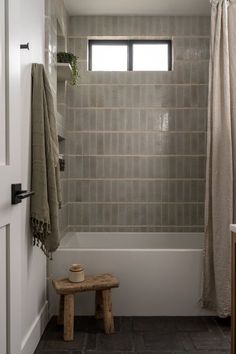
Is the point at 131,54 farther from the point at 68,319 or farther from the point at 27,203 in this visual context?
the point at 68,319

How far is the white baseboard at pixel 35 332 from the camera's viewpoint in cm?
208

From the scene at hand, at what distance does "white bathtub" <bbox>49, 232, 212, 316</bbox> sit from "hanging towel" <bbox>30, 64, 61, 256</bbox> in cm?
58

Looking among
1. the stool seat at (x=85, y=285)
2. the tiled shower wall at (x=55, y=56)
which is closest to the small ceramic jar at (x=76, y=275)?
the stool seat at (x=85, y=285)

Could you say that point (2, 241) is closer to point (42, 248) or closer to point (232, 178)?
point (42, 248)

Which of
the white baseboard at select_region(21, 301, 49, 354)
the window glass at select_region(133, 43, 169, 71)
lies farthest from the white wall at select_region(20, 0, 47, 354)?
the window glass at select_region(133, 43, 169, 71)

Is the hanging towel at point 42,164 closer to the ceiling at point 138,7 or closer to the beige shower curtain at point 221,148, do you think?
the beige shower curtain at point 221,148

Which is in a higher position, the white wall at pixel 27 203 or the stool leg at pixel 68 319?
the white wall at pixel 27 203

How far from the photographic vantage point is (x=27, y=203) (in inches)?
85.0

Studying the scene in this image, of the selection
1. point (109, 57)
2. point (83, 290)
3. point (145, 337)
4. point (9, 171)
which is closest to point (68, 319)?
point (83, 290)

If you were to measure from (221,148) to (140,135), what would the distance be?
1109 mm

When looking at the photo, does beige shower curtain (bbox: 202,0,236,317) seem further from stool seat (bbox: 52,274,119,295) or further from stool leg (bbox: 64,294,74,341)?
stool leg (bbox: 64,294,74,341)

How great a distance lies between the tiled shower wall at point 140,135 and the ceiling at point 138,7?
0.09 meters

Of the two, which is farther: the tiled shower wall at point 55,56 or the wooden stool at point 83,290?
the tiled shower wall at point 55,56

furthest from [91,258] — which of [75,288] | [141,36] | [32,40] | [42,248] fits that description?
[141,36]
